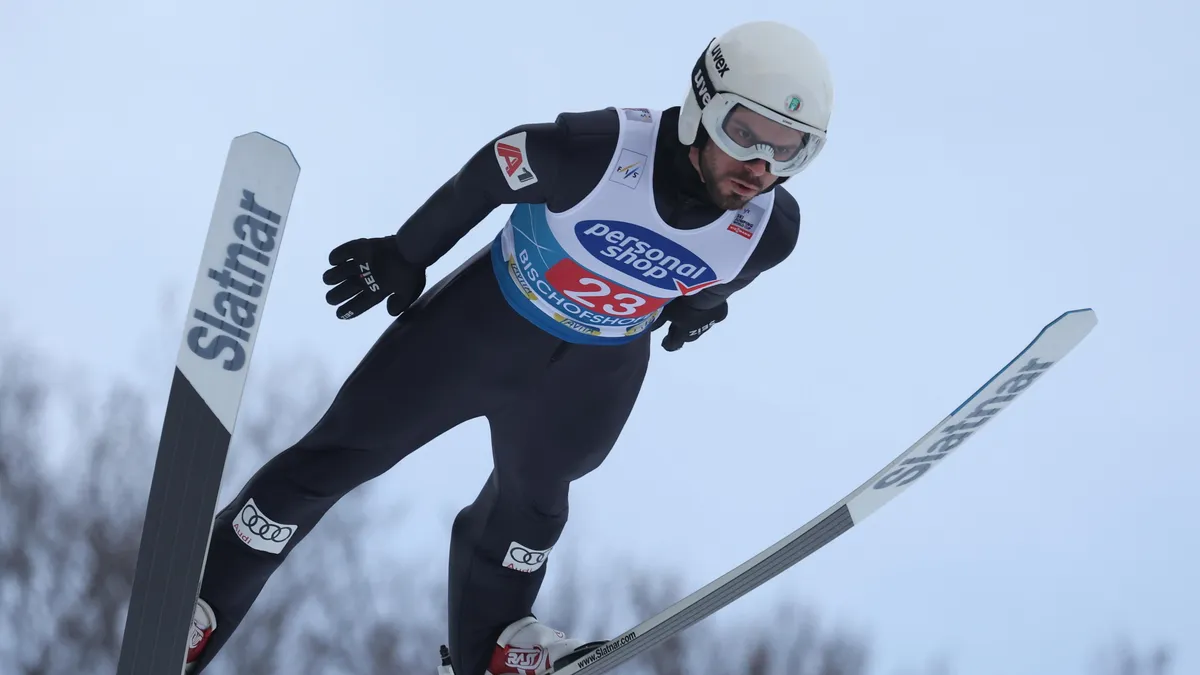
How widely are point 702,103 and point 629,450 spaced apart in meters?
5.82

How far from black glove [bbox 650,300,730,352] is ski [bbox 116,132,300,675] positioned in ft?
3.49

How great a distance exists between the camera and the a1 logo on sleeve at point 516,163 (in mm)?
2859

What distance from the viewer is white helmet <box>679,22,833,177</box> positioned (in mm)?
2725

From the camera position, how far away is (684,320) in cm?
339

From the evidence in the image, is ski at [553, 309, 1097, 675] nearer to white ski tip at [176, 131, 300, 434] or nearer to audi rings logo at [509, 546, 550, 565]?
audi rings logo at [509, 546, 550, 565]

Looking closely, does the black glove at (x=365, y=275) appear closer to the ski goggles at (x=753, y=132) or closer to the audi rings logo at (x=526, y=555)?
the audi rings logo at (x=526, y=555)

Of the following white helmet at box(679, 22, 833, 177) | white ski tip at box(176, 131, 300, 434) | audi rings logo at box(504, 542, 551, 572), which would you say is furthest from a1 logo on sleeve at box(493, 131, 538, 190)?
audi rings logo at box(504, 542, 551, 572)

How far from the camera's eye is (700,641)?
22.4ft

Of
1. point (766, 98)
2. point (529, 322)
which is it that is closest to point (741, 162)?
point (766, 98)

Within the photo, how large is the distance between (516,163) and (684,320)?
73cm

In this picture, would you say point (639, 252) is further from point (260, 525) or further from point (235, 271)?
point (260, 525)

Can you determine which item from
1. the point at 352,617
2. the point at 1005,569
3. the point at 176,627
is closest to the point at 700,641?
the point at 352,617

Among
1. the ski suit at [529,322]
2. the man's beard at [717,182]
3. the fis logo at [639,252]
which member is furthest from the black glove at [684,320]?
the man's beard at [717,182]

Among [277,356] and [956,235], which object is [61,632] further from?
[956,235]
